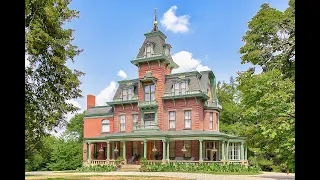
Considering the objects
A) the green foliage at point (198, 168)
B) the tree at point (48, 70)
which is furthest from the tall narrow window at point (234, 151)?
the tree at point (48, 70)

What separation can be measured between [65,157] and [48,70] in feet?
57.4

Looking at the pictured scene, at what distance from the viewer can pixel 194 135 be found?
20.2 metres

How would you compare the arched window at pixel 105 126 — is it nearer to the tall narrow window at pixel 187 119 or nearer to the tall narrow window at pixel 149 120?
the tall narrow window at pixel 149 120

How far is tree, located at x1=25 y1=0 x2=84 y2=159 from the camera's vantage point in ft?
25.3

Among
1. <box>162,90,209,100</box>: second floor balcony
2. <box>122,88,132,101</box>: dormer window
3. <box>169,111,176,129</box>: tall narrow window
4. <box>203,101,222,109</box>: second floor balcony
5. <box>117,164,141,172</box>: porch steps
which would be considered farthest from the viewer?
<box>122,88,132,101</box>: dormer window

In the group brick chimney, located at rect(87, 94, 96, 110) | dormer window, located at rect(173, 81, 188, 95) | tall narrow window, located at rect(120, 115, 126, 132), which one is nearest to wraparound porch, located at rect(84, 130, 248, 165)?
tall narrow window, located at rect(120, 115, 126, 132)

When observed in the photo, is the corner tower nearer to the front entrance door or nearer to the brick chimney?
the front entrance door

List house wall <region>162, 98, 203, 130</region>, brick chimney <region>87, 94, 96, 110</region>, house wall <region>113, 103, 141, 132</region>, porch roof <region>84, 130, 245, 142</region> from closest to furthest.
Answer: porch roof <region>84, 130, 245, 142</region> → house wall <region>162, 98, 203, 130</region> → house wall <region>113, 103, 141, 132</region> → brick chimney <region>87, 94, 96, 110</region>

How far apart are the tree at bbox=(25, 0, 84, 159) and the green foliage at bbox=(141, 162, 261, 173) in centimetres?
1132

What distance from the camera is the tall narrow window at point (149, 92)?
2406 centimetres

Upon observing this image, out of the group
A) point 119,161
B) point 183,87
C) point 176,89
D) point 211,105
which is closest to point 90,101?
point 119,161

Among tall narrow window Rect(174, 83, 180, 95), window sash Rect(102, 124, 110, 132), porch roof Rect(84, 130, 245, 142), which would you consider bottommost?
porch roof Rect(84, 130, 245, 142)

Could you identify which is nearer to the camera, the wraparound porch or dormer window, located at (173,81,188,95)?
the wraparound porch

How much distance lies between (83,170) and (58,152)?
3.80m
